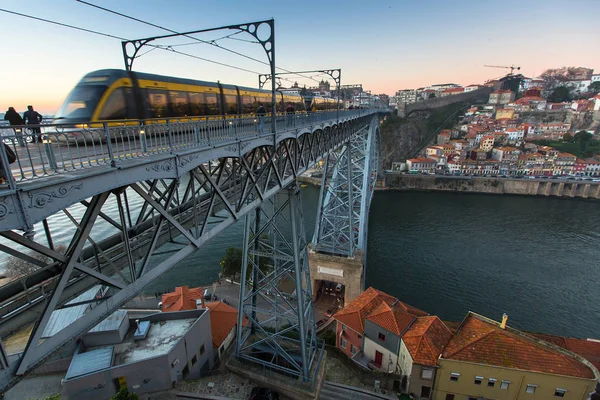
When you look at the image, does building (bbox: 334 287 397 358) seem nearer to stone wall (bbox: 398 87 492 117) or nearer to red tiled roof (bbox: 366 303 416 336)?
red tiled roof (bbox: 366 303 416 336)

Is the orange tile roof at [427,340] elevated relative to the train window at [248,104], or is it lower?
lower

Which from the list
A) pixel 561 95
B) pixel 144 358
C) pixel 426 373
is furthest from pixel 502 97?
pixel 144 358

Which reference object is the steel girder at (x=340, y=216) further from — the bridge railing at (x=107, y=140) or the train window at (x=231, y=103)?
the bridge railing at (x=107, y=140)

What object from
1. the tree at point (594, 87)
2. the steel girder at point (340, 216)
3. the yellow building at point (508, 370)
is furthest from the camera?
the tree at point (594, 87)

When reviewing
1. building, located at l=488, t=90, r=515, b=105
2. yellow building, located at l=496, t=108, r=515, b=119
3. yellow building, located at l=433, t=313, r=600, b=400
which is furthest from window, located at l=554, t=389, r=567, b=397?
building, located at l=488, t=90, r=515, b=105

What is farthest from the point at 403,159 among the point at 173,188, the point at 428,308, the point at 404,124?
the point at 173,188

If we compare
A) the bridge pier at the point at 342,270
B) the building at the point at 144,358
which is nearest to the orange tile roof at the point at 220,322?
the building at the point at 144,358

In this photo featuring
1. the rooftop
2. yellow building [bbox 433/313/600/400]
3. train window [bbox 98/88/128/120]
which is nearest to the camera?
train window [bbox 98/88/128/120]
